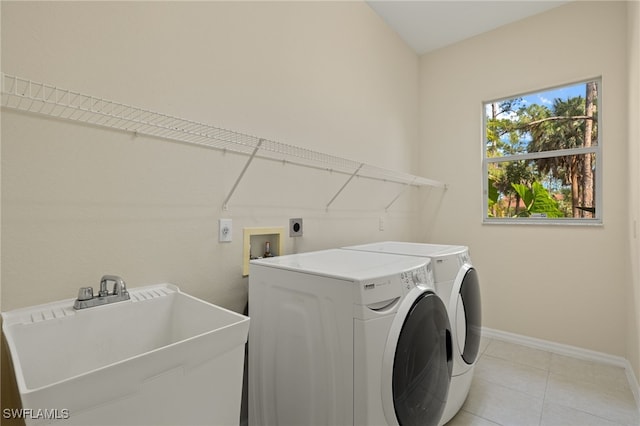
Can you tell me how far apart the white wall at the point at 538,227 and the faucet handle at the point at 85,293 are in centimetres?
293

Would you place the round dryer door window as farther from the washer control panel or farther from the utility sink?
the utility sink

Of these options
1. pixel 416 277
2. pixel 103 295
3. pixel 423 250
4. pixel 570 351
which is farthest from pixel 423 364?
pixel 570 351

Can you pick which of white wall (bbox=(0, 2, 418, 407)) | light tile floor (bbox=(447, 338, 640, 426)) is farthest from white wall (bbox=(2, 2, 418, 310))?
light tile floor (bbox=(447, 338, 640, 426))

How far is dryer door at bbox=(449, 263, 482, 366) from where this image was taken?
1.59m

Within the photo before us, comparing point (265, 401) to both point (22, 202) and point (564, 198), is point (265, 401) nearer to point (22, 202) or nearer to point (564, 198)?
point (22, 202)

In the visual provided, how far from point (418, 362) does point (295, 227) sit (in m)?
0.98

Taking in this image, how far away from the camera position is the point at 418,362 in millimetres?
1238

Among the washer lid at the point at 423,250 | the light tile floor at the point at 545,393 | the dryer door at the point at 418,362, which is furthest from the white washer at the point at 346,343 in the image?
the light tile floor at the point at 545,393

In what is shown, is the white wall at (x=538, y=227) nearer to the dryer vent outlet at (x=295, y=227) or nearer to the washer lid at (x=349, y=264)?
the washer lid at (x=349, y=264)

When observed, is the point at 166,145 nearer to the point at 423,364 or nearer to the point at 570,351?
the point at 423,364

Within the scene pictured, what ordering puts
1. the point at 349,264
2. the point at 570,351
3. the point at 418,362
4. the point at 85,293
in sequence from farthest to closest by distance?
1. the point at 570,351
2. the point at 349,264
3. the point at 418,362
4. the point at 85,293

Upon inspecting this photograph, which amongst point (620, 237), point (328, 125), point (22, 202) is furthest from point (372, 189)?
point (22, 202)

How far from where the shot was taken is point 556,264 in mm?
2555

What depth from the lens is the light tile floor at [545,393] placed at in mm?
1718
